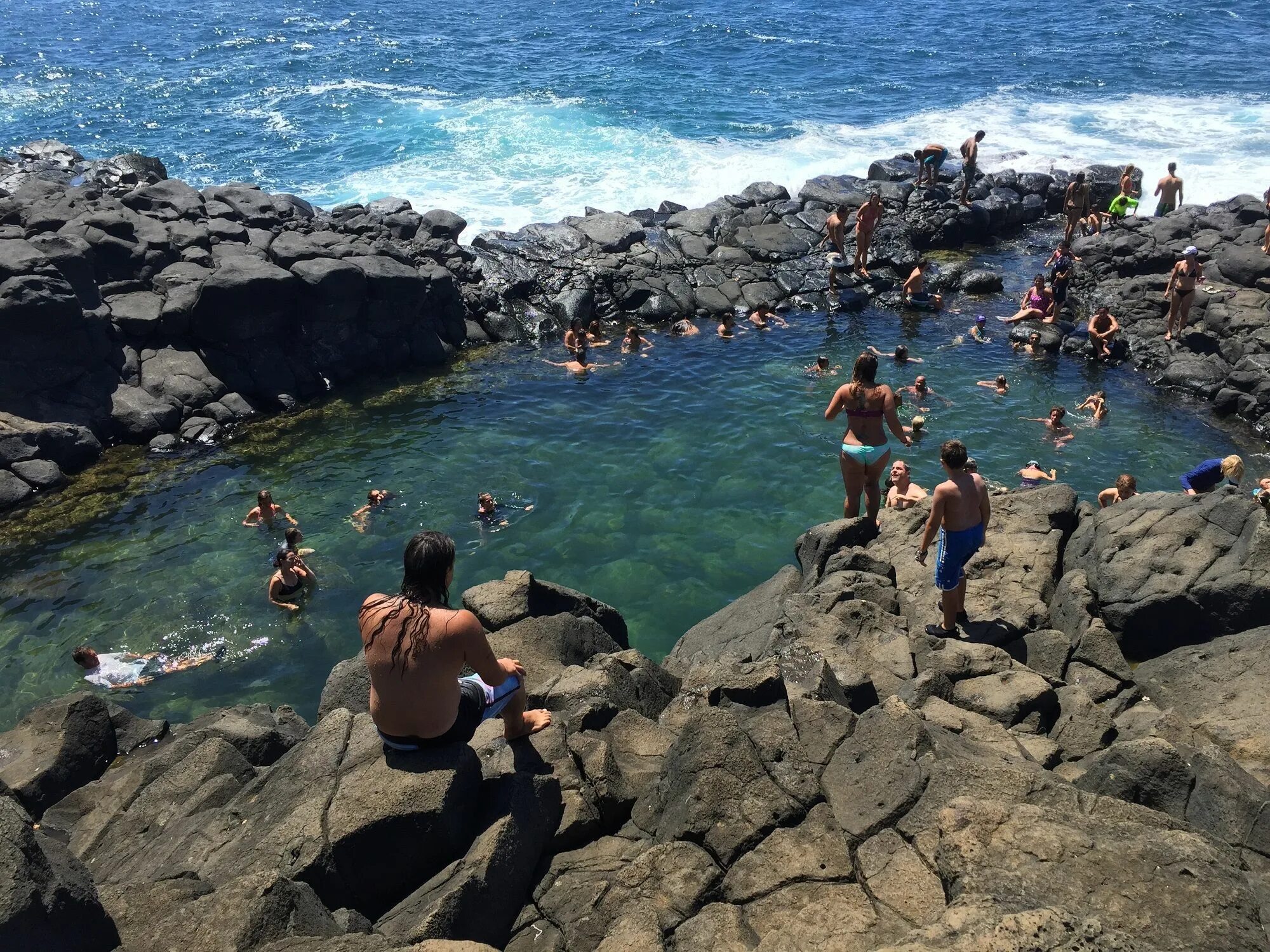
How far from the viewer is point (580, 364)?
75.6 ft

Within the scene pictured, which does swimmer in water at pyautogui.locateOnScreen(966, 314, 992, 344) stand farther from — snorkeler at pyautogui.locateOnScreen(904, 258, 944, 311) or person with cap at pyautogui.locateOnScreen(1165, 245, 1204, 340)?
person with cap at pyautogui.locateOnScreen(1165, 245, 1204, 340)

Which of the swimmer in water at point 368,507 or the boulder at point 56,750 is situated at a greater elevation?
the boulder at point 56,750

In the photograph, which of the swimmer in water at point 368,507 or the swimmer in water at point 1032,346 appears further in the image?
the swimmer in water at point 1032,346

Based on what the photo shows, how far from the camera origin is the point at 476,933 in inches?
220

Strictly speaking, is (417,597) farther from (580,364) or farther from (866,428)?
(580,364)

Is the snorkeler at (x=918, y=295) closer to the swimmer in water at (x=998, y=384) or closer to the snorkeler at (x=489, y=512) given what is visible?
the swimmer in water at (x=998, y=384)

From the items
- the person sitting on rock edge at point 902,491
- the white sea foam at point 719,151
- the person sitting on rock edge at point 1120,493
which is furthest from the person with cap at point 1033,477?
the white sea foam at point 719,151

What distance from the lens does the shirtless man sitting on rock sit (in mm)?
6086

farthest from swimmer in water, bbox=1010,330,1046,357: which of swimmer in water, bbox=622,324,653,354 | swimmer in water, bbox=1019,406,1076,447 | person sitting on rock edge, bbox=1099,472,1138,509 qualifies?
swimmer in water, bbox=622,324,653,354

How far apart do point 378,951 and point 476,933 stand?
87cm

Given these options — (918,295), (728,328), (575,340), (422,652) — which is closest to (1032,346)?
(918,295)

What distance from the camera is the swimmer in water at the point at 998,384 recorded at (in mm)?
20969

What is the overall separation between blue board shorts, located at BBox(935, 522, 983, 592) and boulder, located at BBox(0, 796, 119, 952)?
27.7ft

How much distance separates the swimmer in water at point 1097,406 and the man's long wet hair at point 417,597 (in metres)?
18.0
